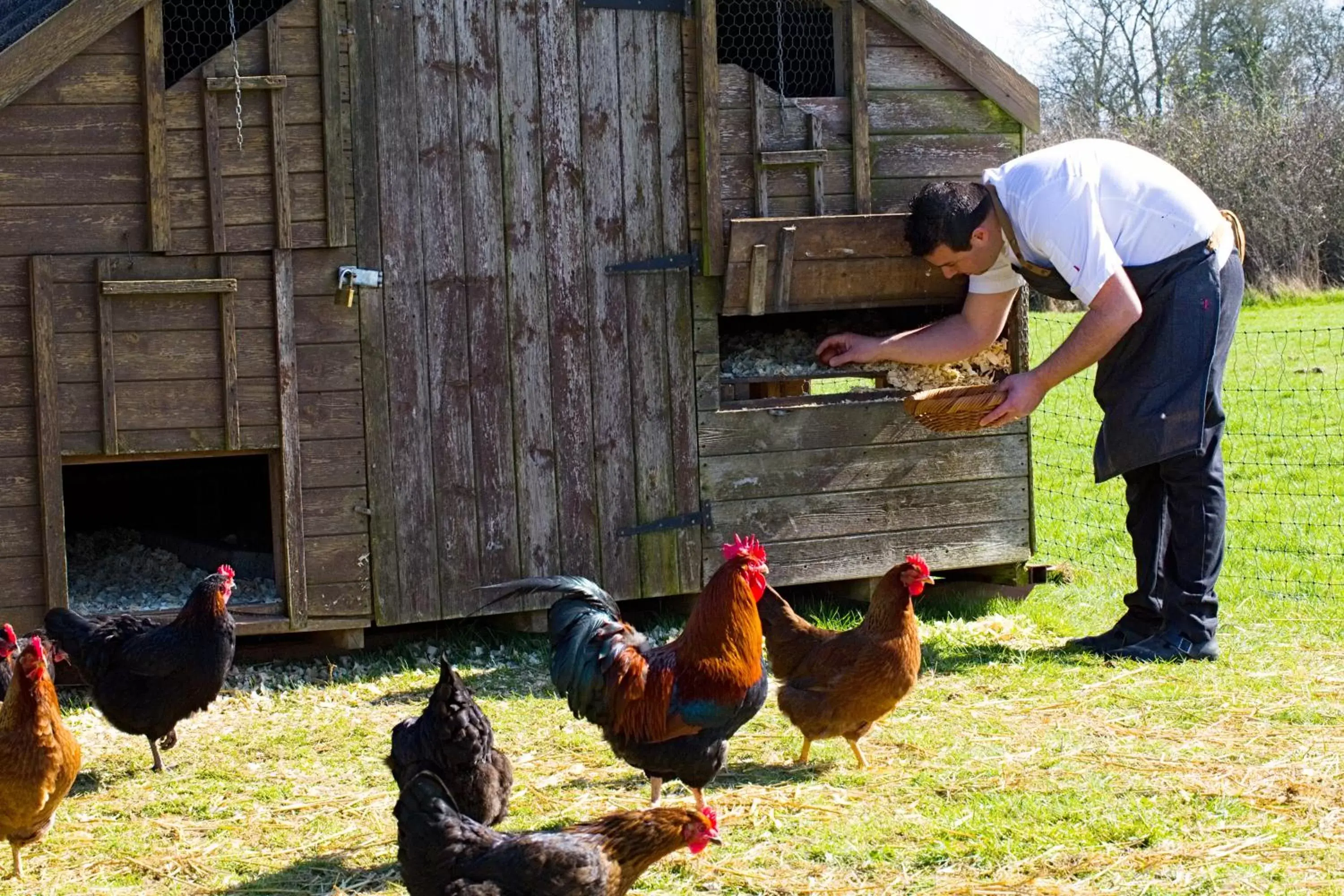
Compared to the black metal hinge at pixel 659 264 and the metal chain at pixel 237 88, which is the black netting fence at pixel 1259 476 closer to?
the black metal hinge at pixel 659 264

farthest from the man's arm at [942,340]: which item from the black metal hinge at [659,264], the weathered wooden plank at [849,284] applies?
the black metal hinge at [659,264]

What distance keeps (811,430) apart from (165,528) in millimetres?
3839

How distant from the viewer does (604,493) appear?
7023mm

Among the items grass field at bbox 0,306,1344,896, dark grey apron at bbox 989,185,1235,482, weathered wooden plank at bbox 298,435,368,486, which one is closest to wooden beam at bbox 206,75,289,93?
Result: weathered wooden plank at bbox 298,435,368,486

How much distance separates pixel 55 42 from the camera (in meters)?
6.00

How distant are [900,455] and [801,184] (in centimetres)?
145

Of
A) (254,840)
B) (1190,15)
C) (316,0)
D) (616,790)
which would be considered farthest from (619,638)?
(1190,15)

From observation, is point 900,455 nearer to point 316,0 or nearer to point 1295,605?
point 1295,605

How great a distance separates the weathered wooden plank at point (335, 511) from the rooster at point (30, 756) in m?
2.08

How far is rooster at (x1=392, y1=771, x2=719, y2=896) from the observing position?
11.5 ft

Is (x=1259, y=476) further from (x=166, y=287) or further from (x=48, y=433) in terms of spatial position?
(x=48, y=433)

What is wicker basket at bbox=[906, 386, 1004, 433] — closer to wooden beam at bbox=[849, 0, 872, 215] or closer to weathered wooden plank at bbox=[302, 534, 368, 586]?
wooden beam at bbox=[849, 0, 872, 215]

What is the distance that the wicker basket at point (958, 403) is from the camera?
6.30 m

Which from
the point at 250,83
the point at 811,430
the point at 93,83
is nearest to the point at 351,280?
the point at 250,83
